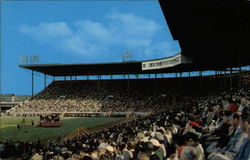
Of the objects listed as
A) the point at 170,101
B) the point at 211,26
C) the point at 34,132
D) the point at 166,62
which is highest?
the point at 211,26

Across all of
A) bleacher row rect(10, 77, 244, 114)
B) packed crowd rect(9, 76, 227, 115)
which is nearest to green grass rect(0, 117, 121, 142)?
bleacher row rect(10, 77, 244, 114)

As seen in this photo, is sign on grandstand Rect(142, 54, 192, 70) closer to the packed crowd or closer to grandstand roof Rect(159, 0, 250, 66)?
grandstand roof Rect(159, 0, 250, 66)

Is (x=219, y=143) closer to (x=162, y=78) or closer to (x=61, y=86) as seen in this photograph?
(x=162, y=78)

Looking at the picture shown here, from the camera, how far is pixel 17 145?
19172 millimetres

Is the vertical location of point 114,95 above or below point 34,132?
above

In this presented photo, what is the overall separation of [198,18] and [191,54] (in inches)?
611

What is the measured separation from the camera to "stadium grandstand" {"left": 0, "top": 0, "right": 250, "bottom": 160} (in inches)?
278

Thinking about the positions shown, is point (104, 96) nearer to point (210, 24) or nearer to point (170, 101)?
point (170, 101)

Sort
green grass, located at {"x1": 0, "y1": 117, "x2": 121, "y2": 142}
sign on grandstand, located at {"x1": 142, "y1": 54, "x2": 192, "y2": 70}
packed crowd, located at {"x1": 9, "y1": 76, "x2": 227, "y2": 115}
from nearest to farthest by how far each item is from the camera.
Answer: green grass, located at {"x1": 0, "y1": 117, "x2": 121, "y2": 142} → sign on grandstand, located at {"x1": 142, "y1": 54, "x2": 192, "y2": 70} → packed crowd, located at {"x1": 9, "y1": 76, "x2": 227, "y2": 115}

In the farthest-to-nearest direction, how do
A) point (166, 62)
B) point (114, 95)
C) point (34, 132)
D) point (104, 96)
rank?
1. point (104, 96)
2. point (114, 95)
3. point (166, 62)
4. point (34, 132)

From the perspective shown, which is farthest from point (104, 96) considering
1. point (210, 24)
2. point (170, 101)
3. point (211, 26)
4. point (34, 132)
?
point (210, 24)

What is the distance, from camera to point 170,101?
178 feet

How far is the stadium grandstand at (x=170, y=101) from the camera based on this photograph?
706 cm

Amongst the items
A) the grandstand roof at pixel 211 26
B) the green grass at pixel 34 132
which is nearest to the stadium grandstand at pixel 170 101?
the grandstand roof at pixel 211 26
